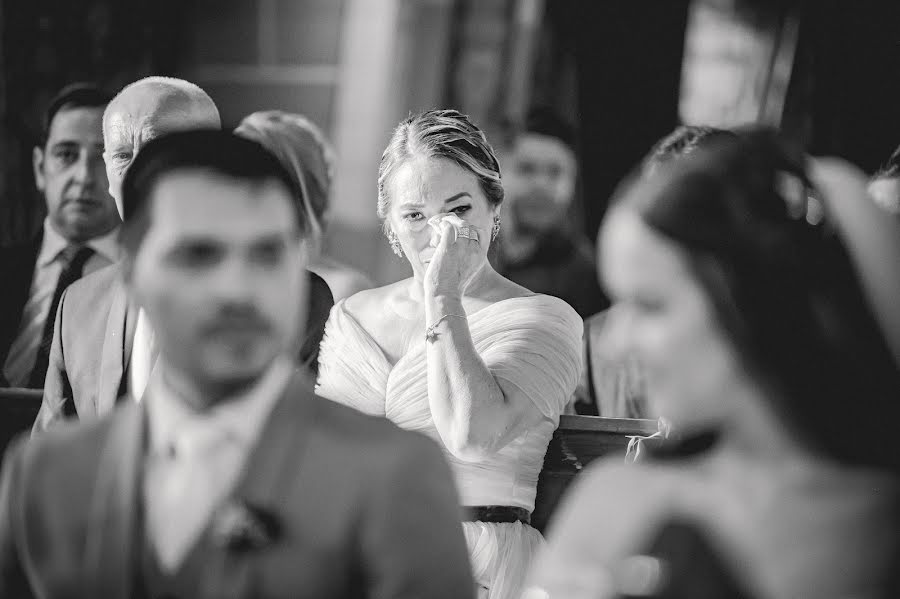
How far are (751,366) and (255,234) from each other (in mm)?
729

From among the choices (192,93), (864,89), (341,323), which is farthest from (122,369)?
(864,89)

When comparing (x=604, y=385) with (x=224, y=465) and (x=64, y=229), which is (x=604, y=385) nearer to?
(x=64, y=229)

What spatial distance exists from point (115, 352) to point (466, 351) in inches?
39.5

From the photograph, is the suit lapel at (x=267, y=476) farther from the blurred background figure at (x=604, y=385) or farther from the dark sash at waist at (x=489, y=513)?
the blurred background figure at (x=604, y=385)

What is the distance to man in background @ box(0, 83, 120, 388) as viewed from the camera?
13.7 ft

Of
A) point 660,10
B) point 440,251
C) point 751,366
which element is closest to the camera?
point 751,366

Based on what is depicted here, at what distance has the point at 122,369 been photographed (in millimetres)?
3111

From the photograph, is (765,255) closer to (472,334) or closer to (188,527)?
(188,527)

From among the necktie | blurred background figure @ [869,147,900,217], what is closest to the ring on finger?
blurred background figure @ [869,147,900,217]

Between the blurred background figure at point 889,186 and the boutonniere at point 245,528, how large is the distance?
1865 mm

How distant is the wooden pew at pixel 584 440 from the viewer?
126 inches

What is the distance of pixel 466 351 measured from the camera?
2.76m

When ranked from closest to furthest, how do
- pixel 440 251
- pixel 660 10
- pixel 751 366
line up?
pixel 751 366, pixel 440 251, pixel 660 10

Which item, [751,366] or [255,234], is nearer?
[751,366]
